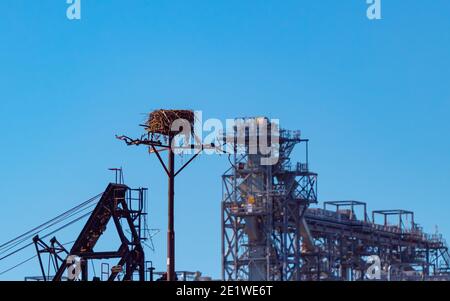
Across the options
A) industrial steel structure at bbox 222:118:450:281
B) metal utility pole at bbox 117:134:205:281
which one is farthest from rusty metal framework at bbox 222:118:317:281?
metal utility pole at bbox 117:134:205:281

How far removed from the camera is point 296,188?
114562 mm

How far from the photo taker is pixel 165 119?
76188mm

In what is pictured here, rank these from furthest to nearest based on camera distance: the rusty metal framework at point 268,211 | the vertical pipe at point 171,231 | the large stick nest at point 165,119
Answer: the rusty metal framework at point 268,211 → the large stick nest at point 165,119 → the vertical pipe at point 171,231

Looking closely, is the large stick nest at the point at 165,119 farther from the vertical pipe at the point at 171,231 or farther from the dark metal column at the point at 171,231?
the dark metal column at the point at 171,231

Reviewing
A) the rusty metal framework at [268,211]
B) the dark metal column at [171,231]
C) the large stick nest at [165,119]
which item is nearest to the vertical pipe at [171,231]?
the dark metal column at [171,231]

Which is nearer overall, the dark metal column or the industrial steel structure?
the dark metal column

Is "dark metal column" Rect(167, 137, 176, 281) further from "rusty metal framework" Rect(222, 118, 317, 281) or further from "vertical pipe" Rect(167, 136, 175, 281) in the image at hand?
"rusty metal framework" Rect(222, 118, 317, 281)

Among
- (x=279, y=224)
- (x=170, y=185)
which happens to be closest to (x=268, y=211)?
(x=279, y=224)

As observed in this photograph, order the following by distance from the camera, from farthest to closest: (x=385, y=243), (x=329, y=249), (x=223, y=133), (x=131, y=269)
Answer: (x=385, y=243)
(x=329, y=249)
(x=223, y=133)
(x=131, y=269)

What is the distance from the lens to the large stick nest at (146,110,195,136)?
248 ft

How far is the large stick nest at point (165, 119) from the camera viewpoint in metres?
75.6

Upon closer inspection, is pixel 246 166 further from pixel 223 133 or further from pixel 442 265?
pixel 442 265
